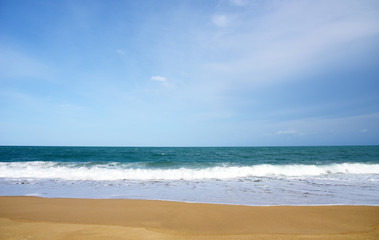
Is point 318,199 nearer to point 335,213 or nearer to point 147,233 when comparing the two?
point 335,213

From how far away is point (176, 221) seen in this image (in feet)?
15.9

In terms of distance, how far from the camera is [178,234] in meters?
3.97

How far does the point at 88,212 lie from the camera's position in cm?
568

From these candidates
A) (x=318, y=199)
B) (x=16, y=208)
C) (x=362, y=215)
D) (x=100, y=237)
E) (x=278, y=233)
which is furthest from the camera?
(x=318, y=199)

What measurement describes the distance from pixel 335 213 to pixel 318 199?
1958mm

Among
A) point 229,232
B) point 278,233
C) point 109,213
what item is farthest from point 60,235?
point 278,233

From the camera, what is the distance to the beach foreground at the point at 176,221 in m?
3.94

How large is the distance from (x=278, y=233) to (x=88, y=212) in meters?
4.69

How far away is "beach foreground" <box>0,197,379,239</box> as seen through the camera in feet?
12.9

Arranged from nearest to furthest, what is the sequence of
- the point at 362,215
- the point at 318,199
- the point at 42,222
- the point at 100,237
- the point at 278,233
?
the point at 100,237 < the point at 278,233 < the point at 42,222 < the point at 362,215 < the point at 318,199

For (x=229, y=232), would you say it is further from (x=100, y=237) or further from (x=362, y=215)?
(x=362, y=215)

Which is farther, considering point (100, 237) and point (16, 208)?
point (16, 208)

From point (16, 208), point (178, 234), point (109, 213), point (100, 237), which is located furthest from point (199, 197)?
point (16, 208)

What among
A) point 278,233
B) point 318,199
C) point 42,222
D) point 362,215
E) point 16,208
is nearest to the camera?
point 278,233
